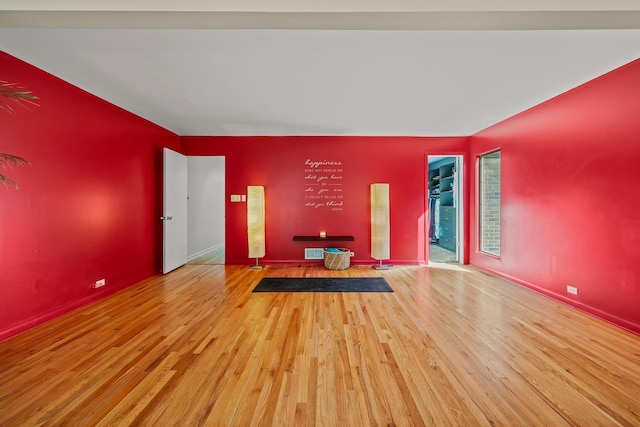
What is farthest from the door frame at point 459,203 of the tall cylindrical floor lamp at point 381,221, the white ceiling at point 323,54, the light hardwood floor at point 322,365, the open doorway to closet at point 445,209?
the light hardwood floor at point 322,365

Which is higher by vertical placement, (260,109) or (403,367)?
(260,109)

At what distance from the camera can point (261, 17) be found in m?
1.49

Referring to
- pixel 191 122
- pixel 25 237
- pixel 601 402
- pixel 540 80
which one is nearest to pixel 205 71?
pixel 191 122

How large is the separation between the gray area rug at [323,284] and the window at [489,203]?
2.25m

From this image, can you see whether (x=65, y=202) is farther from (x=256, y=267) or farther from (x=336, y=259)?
(x=336, y=259)

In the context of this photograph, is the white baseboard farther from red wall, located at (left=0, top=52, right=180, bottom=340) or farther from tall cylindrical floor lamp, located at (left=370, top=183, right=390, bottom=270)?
tall cylindrical floor lamp, located at (left=370, top=183, right=390, bottom=270)

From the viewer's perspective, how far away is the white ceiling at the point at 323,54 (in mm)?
1468

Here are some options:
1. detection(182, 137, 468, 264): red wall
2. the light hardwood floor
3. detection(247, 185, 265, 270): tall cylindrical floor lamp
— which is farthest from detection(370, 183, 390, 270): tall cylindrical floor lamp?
detection(247, 185, 265, 270): tall cylindrical floor lamp

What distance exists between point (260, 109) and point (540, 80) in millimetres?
3400

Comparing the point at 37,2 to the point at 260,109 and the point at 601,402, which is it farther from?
the point at 601,402

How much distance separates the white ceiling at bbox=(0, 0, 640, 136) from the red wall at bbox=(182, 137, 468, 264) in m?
1.11

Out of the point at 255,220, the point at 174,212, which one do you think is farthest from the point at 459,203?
the point at 174,212

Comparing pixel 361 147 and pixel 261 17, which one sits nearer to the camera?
pixel 261 17

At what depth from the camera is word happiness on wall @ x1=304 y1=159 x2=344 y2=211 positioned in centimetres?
493
